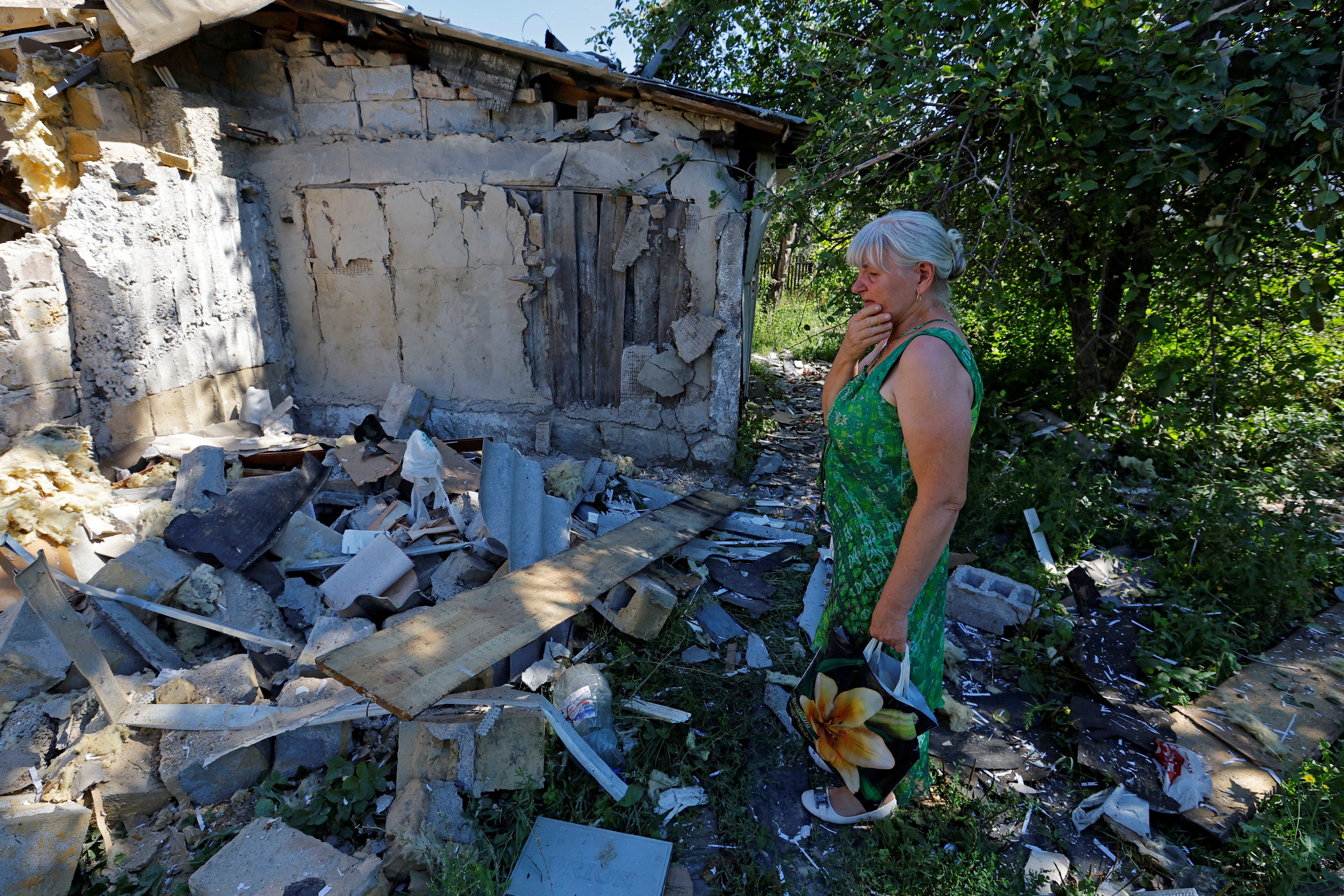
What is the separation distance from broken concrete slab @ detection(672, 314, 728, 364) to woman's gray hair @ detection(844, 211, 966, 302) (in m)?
3.40

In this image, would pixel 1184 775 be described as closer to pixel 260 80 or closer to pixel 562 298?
pixel 562 298

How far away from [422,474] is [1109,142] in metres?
4.65

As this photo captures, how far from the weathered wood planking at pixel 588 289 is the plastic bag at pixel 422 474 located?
1.70m

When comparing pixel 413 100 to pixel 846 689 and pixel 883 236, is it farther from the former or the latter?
pixel 846 689

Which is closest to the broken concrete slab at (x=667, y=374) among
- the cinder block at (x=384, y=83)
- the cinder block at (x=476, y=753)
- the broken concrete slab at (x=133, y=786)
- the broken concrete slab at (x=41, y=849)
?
the cinder block at (x=384, y=83)

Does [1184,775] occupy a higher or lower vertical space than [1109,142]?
lower

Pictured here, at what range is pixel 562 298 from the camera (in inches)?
224

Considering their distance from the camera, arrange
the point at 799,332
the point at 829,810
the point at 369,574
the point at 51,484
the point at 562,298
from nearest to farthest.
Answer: the point at 829,810
the point at 369,574
the point at 51,484
the point at 562,298
the point at 799,332

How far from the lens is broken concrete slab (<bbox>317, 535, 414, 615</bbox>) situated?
3.46 m

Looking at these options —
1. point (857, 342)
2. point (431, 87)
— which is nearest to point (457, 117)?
point (431, 87)

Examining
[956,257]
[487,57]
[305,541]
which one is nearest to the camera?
[956,257]

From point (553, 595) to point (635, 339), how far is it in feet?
9.65

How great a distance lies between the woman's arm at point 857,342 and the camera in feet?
6.70

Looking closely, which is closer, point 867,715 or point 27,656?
point 867,715
